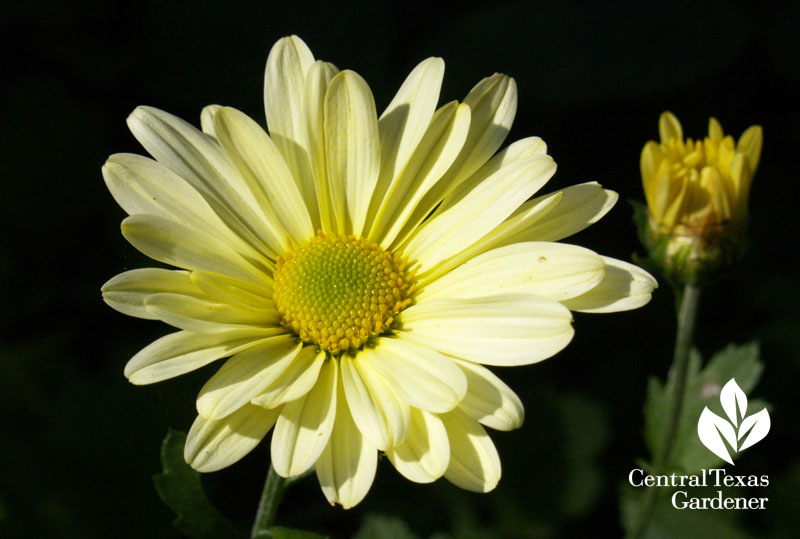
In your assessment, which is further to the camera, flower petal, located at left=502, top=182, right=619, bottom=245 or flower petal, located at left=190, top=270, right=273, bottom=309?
flower petal, located at left=502, top=182, right=619, bottom=245

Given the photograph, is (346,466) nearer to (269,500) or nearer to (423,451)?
A: (423,451)

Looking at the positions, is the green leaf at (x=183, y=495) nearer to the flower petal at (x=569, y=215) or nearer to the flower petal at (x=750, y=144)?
the flower petal at (x=569, y=215)

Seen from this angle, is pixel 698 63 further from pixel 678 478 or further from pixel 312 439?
pixel 312 439

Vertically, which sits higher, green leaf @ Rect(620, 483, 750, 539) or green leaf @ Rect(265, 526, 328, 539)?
green leaf @ Rect(265, 526, 328, 539)

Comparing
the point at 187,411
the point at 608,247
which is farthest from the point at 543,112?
the point at 187,411

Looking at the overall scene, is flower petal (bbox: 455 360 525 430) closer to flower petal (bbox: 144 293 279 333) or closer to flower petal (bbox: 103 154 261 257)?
flower petal (bbox: 144 293 279 333)

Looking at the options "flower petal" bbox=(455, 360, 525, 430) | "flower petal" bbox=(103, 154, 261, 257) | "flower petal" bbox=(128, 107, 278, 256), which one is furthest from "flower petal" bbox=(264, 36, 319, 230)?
"flower petal" bbox=(455, 360, 525, 430)

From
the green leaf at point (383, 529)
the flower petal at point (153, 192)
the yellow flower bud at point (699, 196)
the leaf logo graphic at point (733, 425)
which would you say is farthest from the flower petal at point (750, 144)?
the green leaf at point (383, 529)
